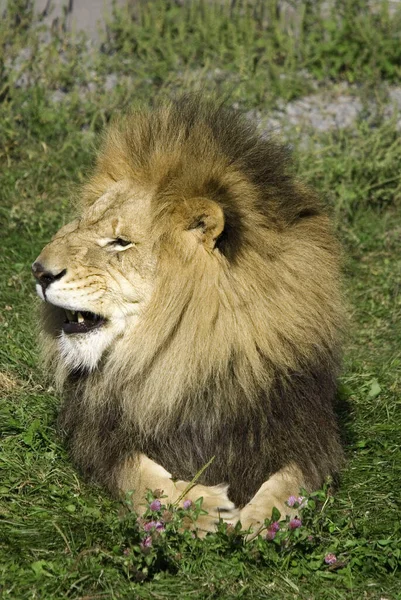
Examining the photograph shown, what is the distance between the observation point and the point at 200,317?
3027 millimetres

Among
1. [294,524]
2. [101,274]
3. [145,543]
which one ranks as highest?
[101,274]

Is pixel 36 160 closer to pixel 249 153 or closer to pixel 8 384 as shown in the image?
pixel 8 384

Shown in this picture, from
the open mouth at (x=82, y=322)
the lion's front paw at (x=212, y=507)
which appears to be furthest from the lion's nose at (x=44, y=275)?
the lion's front paw at (x=212, y=507)

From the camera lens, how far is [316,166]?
6.07 metres

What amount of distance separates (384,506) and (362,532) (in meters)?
0.26

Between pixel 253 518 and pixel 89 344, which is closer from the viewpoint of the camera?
pixel 253 518

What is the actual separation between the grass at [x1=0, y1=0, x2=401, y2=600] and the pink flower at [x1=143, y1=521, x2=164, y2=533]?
0.11 ft

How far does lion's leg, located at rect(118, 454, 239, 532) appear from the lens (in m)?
3.02

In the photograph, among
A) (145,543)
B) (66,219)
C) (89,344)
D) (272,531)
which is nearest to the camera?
(145,543)

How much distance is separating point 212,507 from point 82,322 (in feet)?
2.20

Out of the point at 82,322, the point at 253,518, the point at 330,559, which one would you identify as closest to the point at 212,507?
the point at 253,518

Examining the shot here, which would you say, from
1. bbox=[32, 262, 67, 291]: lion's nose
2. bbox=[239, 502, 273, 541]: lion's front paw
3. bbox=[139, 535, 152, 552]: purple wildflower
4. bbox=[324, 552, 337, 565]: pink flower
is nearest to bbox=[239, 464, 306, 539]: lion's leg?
bbox=[239, 502, 273, 541]: lion's front paw

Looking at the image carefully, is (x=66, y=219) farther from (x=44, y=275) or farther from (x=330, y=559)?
(x=330, y=559)

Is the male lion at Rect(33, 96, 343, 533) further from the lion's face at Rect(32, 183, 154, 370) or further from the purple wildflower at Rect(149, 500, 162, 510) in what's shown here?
the purple wildflower at Rect(149, 500, 162, 510)
